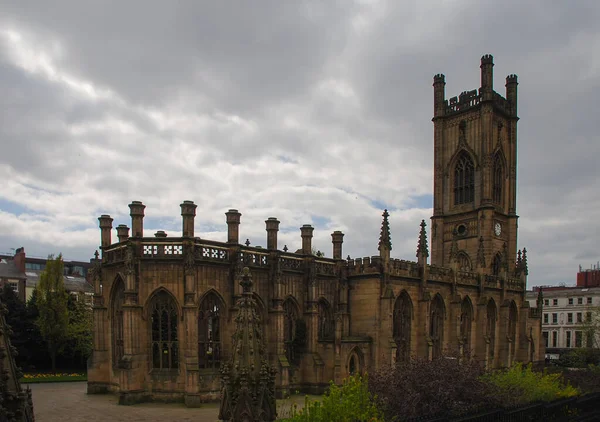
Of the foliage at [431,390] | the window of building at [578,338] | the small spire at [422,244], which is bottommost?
the window of building at [578,338]

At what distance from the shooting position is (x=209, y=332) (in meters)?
28.5

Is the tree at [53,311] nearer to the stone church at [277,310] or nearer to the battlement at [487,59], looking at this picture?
the stone church at [277,310]

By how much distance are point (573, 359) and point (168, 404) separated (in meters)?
48.8

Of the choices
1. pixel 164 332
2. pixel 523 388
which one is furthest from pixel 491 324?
pixel 164 332

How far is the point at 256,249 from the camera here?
99.3 ft

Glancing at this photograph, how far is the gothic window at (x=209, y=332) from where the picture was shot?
28156 millimetres

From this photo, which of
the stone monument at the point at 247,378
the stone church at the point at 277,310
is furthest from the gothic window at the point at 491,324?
the stone monument at the point at 247,378

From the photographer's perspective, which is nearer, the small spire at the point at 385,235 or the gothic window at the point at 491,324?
the small spire at the point at 385,235

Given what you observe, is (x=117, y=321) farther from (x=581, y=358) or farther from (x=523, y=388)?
(x=581, y=358)

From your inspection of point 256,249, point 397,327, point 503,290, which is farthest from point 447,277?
point 256,249

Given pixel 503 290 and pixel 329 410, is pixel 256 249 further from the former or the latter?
pixel 503 290

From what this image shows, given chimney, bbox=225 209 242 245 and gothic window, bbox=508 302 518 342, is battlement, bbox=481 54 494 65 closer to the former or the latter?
A: gothic window, bbox=508 302 518 342

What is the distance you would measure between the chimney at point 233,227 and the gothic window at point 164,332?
4.55 m

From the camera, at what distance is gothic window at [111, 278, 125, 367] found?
30.0 m
